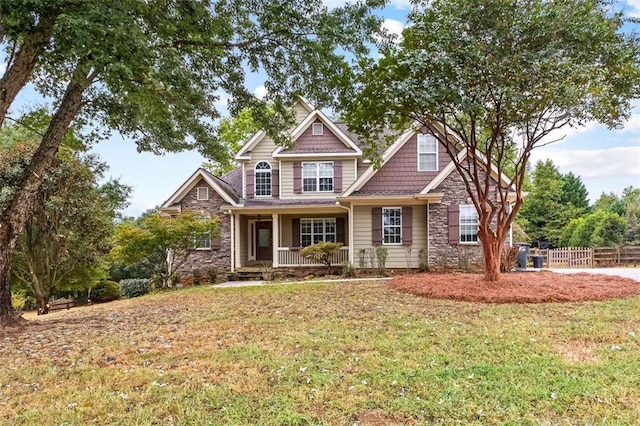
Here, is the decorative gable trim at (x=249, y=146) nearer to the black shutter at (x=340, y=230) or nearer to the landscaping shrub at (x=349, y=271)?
the black shutter at (x=340, y=230)

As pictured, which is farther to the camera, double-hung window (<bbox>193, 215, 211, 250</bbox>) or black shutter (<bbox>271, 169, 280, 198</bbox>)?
black shutter (<bbox>271, 169, 280, 198</bbox>)

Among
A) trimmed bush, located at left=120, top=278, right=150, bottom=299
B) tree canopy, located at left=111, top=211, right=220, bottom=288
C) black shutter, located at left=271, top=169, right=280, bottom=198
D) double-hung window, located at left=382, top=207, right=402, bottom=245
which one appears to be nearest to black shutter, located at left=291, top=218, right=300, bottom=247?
black shutter, located at left=271, top=169, right=280, bottom=198

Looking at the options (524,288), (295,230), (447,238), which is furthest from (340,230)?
(524,288)

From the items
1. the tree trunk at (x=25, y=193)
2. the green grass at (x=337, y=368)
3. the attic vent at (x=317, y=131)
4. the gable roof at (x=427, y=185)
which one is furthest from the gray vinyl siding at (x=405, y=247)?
the tree trunk at (x=25, y=193)

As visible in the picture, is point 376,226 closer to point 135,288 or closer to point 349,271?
point 349,271

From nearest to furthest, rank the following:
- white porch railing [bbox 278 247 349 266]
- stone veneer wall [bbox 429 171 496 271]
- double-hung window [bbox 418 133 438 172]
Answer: stone veneer wall [bbox 429 171 496 271], double-hung window [bbox 418 133 438 172], white porch railing [bbox 278 247 349 266]

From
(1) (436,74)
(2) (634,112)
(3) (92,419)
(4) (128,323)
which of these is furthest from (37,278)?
(2) (634,112)

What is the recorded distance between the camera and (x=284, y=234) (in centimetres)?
1759

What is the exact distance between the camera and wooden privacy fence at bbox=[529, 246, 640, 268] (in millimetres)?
18094

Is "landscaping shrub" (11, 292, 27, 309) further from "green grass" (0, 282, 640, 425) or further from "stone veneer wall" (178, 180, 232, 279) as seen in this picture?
"green grass" (0, 282, 640, 425)

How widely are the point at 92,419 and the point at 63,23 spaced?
205 inches

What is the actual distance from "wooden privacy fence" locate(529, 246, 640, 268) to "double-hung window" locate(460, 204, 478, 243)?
5.80 meters

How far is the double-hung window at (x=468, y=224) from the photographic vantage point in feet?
49.1

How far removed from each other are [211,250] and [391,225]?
24.6 feet
